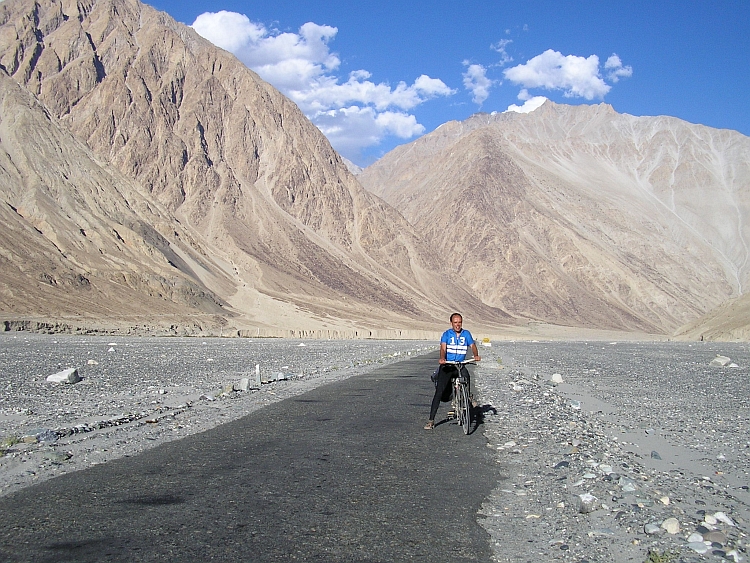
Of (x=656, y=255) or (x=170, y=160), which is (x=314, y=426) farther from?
(x=656, y=255)

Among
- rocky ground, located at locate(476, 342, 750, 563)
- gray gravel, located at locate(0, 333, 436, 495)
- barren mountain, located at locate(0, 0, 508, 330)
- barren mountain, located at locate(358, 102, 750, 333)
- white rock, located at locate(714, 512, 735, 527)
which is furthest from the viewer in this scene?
barren mountain, located at locate(358, 102, 750, 333)

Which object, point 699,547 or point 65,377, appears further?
point 65,377

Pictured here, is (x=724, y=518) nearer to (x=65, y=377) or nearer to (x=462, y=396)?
(x=462, y=396)

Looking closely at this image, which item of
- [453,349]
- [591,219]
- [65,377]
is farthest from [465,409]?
[591,219]

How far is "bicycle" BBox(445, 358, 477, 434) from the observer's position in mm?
10406

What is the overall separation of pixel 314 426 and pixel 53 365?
616 inches

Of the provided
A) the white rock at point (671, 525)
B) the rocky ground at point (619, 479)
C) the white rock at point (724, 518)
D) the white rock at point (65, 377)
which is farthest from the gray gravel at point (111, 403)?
the white rock at point (724, 518)

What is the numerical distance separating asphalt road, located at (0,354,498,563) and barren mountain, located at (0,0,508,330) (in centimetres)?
5940

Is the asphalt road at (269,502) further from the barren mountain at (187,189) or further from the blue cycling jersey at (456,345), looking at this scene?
the barren mountain at (187,189)

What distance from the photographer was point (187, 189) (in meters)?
109

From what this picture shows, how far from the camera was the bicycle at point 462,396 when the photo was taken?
10406mm

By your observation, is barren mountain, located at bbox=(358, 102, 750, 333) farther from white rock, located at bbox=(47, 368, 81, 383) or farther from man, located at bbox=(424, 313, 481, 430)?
man, located at bbox=(424, 313, 481, 430)

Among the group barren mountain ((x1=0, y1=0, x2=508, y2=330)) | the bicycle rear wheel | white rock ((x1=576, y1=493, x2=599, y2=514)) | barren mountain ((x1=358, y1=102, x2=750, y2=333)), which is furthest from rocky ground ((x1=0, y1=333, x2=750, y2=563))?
barren mountain ((x1=358, y1=102, x2=750, y2=333))

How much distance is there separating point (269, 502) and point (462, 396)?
483 cm
